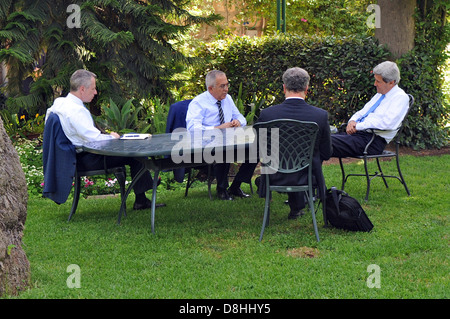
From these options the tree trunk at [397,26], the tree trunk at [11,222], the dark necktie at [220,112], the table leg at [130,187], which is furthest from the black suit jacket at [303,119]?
the tree trunk at [397,26]

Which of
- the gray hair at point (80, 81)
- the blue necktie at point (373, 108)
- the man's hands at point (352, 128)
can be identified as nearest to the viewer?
the gray hair at point (80, 81)

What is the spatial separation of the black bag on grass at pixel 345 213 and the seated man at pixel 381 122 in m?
1.10

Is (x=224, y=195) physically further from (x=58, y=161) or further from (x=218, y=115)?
(x=58, y=161)

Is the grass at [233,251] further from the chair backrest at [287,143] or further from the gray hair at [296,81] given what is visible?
the gray hair at [296,81]

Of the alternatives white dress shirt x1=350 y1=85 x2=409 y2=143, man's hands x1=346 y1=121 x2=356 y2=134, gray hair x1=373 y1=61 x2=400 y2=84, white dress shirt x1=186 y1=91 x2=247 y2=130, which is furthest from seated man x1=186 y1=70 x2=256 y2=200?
gray hair x1=373 y1=61 x2=400 y2=84

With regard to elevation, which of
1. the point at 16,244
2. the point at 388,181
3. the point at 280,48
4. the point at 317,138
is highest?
the point at 280,48

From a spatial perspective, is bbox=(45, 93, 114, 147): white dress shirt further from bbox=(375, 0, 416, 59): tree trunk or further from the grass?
bbox=(375, 0, 416, 59): tree trunk

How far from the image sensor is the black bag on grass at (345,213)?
4.90 metres

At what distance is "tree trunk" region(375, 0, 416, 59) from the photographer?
9047 millimetres

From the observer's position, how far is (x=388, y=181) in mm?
7117

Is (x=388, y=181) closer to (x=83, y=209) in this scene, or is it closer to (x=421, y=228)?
(x=421, y=228)
